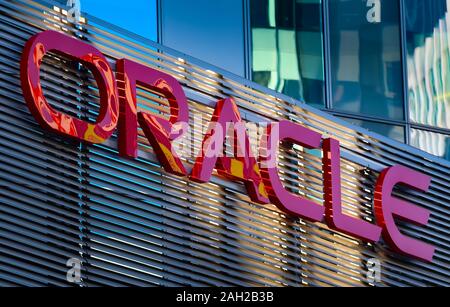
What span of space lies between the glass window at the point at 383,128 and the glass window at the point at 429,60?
42 centimetres

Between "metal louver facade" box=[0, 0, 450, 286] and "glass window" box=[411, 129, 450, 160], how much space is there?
241 centimetres

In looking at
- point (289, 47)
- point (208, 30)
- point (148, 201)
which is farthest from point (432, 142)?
point (148, 201)

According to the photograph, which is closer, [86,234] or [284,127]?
[86,234]

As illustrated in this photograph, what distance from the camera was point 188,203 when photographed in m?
18.6

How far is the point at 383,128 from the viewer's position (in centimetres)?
2369

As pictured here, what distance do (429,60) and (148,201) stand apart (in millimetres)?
8205

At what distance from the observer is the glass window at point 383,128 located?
2330 cm

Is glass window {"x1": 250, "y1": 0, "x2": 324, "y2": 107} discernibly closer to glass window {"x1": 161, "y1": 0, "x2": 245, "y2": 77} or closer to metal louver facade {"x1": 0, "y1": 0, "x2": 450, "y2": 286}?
glass window {"x1": 161, "y1": 0, "x2": 245, "y2": 77}

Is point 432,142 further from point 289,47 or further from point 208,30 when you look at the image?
point 208,30

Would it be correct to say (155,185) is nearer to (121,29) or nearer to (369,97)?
(121,29)

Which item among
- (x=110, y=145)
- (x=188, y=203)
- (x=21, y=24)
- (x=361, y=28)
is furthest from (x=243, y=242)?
(x=361, y=28)

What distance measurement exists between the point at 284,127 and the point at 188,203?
2.36 m

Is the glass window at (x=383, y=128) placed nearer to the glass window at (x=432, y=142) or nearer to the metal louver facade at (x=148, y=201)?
the glass window at (x=432, y=142)

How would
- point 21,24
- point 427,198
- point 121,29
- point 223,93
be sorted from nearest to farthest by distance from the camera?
1. point 21,24
2. point 121,29
3. point 223,93
4. point 427,198
